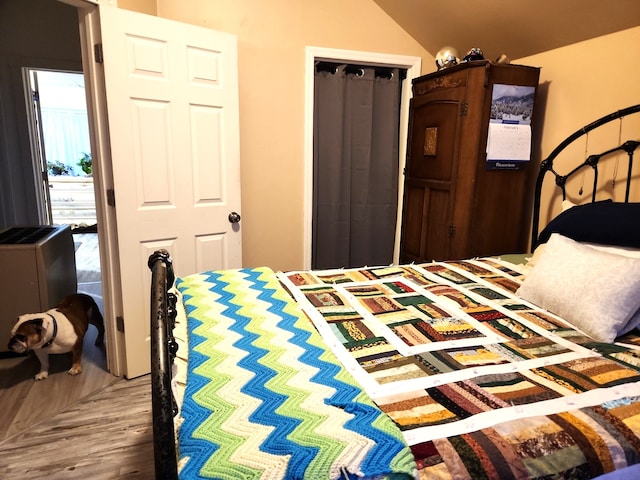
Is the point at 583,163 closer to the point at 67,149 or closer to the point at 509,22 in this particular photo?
the point at 509,22

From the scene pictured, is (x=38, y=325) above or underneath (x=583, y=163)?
underneath

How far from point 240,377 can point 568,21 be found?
7.81 ft

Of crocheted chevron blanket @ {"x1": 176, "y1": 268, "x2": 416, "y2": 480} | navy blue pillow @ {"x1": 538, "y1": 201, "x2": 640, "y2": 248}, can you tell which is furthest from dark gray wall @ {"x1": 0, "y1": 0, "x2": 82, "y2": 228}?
navy blue pillow @ {"x1": 538, "y1": 201, "x2": 640, "y2": 248}

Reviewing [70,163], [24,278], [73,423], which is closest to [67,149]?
[70,163]

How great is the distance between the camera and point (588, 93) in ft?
7.25

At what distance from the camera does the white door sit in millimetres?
2135

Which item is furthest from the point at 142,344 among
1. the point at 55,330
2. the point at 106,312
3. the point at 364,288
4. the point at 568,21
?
the point at 568,21

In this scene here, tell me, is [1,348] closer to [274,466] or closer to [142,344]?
[142,344]

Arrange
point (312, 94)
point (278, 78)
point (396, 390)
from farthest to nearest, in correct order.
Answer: point (312, 94)
point (278, 78)
point (396, 390)

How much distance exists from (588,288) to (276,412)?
1.18m

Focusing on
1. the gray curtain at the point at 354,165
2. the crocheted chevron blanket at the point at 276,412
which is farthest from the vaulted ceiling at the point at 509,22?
the crocheted chevron blanket at the point at 276,412

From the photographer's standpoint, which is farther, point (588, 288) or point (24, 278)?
point (24, 278)

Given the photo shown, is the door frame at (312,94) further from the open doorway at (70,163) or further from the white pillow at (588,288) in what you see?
the open doorway at (70,163)

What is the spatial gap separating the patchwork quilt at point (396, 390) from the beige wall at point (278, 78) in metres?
1.41
